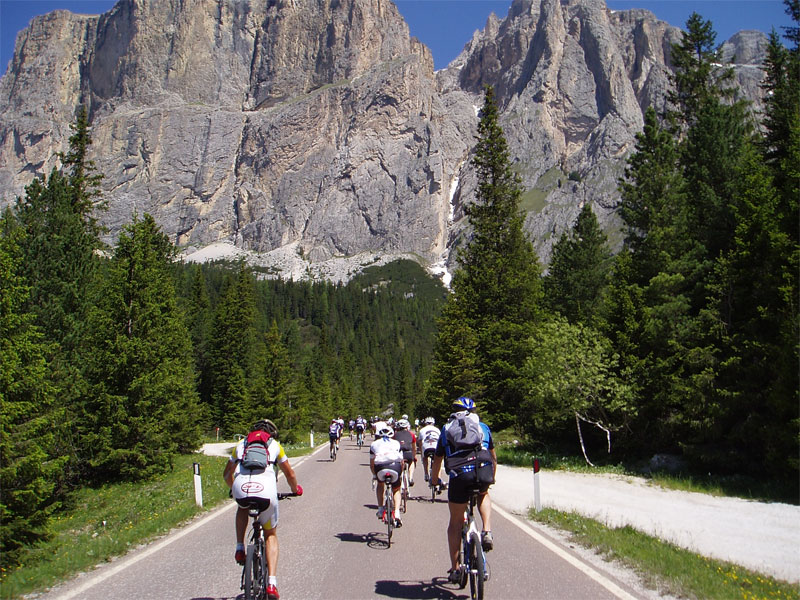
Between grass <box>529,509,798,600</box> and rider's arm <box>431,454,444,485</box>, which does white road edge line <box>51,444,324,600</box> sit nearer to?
rider's arm <box>431,454,444,485</box>

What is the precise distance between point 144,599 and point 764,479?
1719 cm

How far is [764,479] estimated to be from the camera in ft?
54.0

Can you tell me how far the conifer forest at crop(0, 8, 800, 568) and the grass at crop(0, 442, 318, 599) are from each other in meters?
0.79

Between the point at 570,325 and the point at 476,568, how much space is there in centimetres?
2392

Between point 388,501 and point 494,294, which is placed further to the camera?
point 494,294

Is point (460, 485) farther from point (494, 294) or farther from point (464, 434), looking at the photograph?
point (494, 294)

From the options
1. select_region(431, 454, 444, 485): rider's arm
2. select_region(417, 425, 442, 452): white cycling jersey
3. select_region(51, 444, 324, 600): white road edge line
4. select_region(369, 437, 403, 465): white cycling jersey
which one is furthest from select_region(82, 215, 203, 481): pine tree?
select_region(431, 454, 444, 485): rider's arm

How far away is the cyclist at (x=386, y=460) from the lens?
31.8 feet

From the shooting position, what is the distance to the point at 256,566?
548 centimetres

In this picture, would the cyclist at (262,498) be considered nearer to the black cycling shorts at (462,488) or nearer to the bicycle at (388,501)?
the black cycling shorts at (462,488)

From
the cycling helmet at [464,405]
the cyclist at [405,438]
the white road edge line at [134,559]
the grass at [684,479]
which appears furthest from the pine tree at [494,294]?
the cycling helmet at [464,405]

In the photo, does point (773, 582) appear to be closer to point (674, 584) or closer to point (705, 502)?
point (674, 584)

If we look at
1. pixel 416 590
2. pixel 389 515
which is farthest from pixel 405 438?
pixel 416 590

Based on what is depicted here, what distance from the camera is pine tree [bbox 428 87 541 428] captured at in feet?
104
